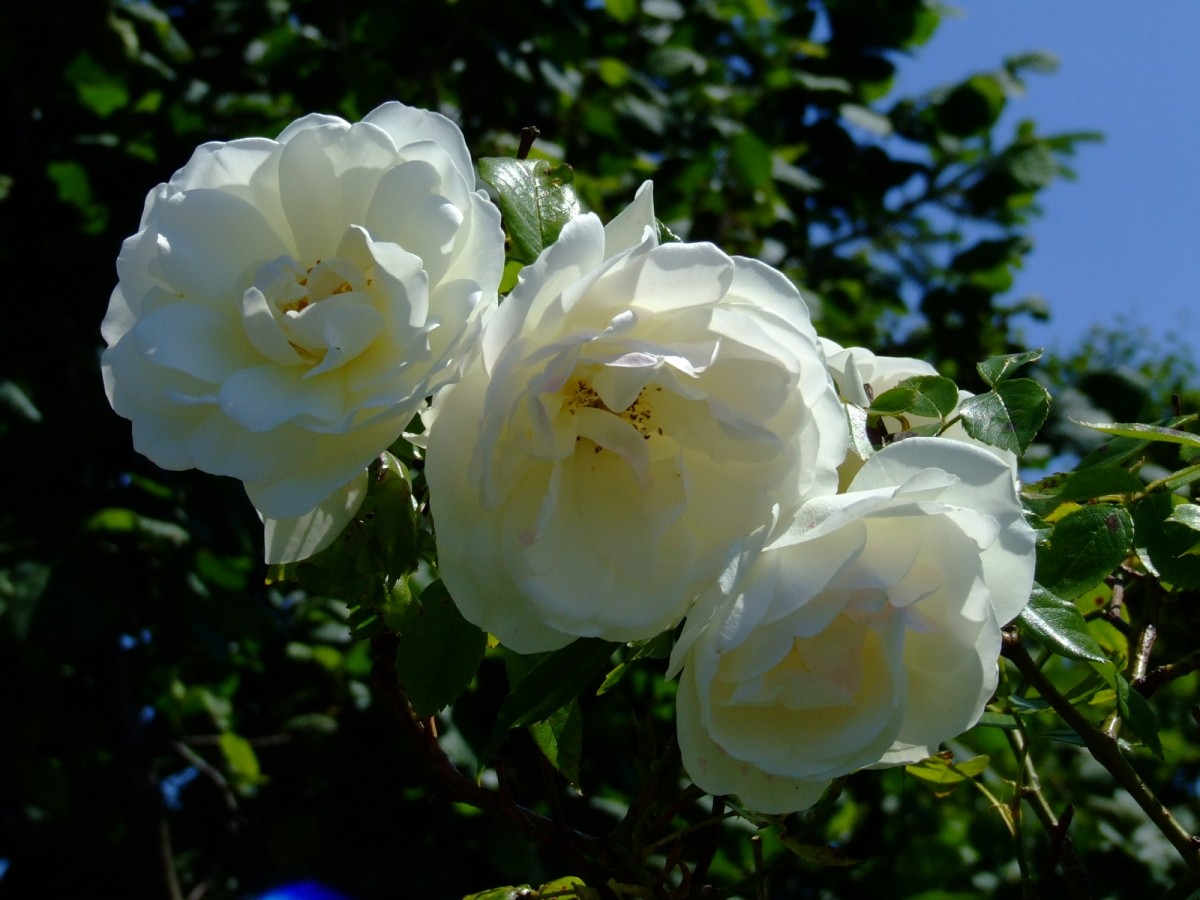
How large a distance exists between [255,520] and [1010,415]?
185cm

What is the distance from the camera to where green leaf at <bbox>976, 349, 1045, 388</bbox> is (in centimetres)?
78

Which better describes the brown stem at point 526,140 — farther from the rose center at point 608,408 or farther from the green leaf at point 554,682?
the green leaf at point 554,682

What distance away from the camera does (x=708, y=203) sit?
3105 millimetres

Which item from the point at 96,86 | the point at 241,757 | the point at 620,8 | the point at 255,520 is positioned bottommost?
the point at 241,757

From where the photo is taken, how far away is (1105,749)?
0.73 metres

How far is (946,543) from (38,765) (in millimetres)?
2398

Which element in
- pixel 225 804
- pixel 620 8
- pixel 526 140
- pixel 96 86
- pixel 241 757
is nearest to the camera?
pixel 526 140

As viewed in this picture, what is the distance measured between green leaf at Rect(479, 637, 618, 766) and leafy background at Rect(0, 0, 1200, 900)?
52.3 inches

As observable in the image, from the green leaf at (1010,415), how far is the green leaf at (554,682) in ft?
0.96

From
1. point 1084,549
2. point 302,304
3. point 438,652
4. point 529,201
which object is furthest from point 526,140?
point 1084,549

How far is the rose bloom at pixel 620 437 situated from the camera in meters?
0.54

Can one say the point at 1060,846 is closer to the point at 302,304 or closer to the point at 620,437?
the point at 620,437

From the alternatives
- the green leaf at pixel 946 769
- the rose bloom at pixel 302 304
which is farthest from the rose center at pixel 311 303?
the green leaf at pixel 946 769

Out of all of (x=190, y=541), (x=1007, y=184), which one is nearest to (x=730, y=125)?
(x=1007, y=184)
